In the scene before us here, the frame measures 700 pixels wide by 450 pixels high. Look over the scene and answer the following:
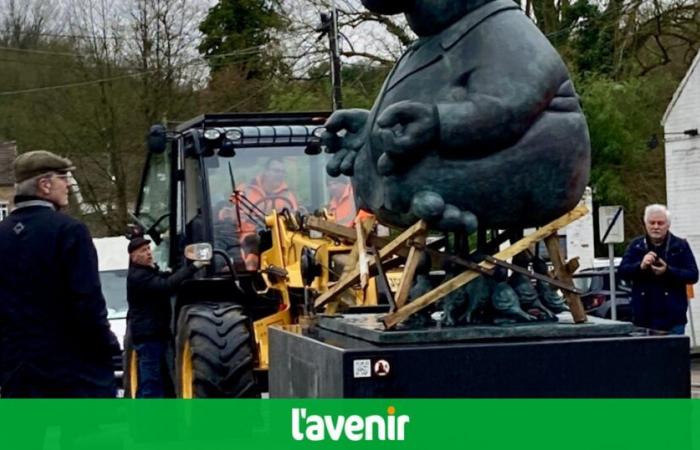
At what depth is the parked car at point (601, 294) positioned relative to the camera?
22.2m

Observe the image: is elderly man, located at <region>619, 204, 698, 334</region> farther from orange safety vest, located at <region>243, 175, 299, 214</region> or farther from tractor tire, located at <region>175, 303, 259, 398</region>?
orange safety vest, located at <region>243, 175, 299, 214</region>

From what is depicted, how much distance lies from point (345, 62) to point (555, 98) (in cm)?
3012

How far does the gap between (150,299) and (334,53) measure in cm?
1745

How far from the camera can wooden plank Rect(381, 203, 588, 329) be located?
6258 mm

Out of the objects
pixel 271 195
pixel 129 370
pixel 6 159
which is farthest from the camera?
pixel 6 159

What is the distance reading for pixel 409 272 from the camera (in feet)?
20.8

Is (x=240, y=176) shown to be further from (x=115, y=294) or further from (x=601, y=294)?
(x=601, y=294)

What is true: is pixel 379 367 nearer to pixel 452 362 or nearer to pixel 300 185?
pixel 452 362

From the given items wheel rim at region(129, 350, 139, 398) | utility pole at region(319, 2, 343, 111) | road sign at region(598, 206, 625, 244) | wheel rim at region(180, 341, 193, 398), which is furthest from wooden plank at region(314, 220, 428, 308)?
utility pole at region(319, 2, 343, 111)

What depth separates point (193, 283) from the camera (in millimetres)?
11789

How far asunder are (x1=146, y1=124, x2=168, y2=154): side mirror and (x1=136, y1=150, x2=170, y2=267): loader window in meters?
0.70

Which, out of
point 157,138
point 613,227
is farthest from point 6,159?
point 157,138

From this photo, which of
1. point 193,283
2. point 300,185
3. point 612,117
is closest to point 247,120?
point 300,185

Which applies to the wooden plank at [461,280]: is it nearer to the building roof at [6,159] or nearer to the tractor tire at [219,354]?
the tractor tire at [219,354]
